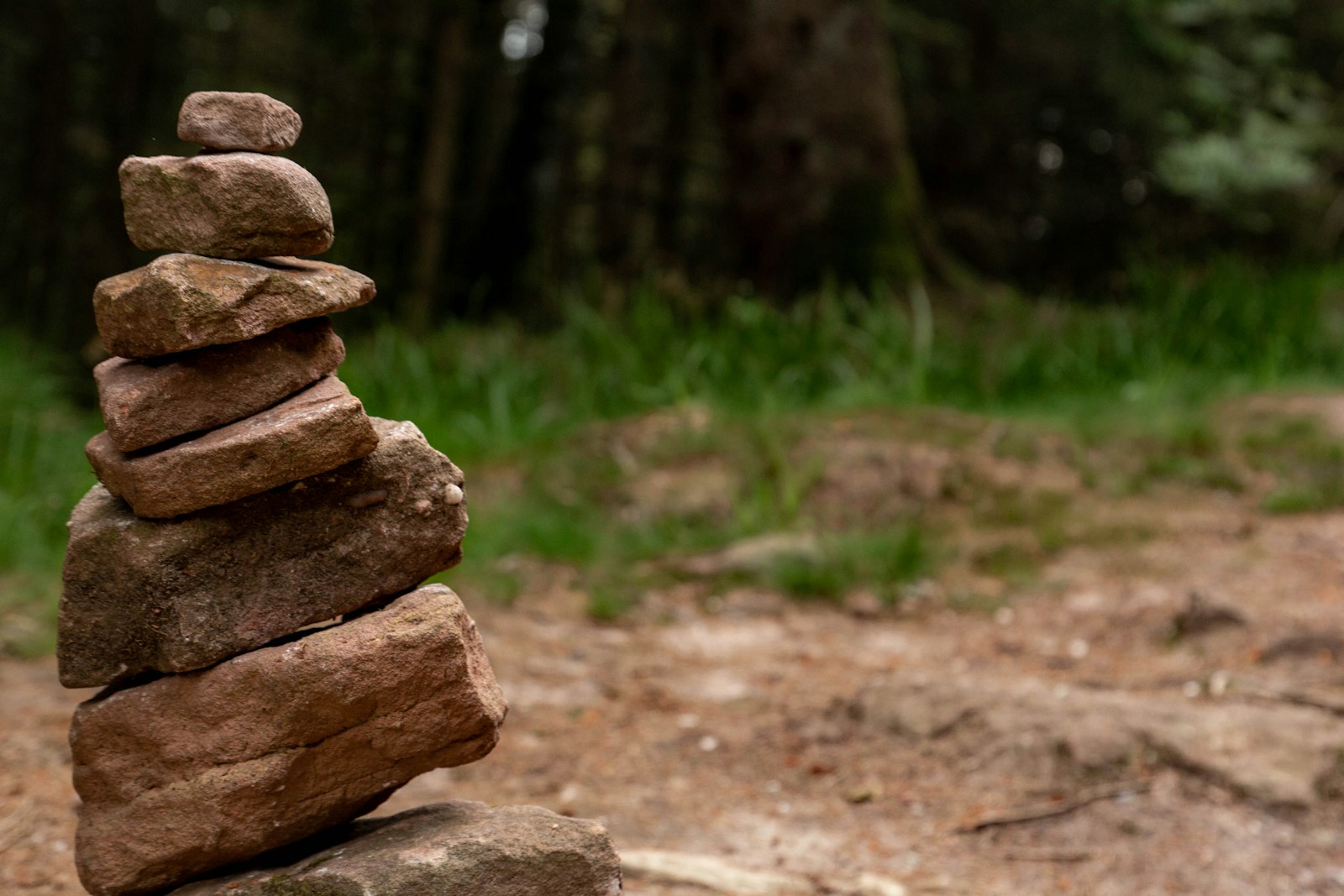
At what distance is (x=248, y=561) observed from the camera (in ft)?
7.43

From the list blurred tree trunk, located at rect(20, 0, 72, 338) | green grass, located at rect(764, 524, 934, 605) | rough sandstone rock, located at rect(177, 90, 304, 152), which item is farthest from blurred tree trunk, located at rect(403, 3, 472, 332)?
rough sandstone rock, located at rect(177, 90, 304, 152)

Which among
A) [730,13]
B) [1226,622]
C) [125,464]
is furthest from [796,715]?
[730,13]

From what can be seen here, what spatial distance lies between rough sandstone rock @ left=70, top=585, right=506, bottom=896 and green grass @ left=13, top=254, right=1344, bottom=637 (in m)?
2.83

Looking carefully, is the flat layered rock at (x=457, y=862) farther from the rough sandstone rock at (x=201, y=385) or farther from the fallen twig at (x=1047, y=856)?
the fallen twig at (x=1047, y=856)

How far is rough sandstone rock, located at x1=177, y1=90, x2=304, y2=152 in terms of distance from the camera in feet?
7.33

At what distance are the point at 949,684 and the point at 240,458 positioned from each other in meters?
2.68

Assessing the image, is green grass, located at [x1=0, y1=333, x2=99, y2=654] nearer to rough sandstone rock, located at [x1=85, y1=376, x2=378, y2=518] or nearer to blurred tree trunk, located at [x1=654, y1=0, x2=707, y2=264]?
rough sandstone rock, located at [x1=85, y1=376, x2=378, y2=518]

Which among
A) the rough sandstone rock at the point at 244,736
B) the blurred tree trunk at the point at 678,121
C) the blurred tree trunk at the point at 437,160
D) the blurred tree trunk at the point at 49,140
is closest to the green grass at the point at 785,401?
the blurred tree trunk at the point at 437,160

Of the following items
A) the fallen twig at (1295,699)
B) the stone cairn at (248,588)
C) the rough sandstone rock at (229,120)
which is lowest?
the fallen twig at (1295,699)

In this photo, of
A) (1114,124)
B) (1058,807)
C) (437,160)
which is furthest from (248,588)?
(1114,124)

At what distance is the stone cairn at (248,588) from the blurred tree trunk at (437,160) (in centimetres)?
789

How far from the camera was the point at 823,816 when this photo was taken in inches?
137

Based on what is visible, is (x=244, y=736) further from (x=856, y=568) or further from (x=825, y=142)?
(x=825, y=142)

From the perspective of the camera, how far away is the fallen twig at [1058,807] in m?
3.35
